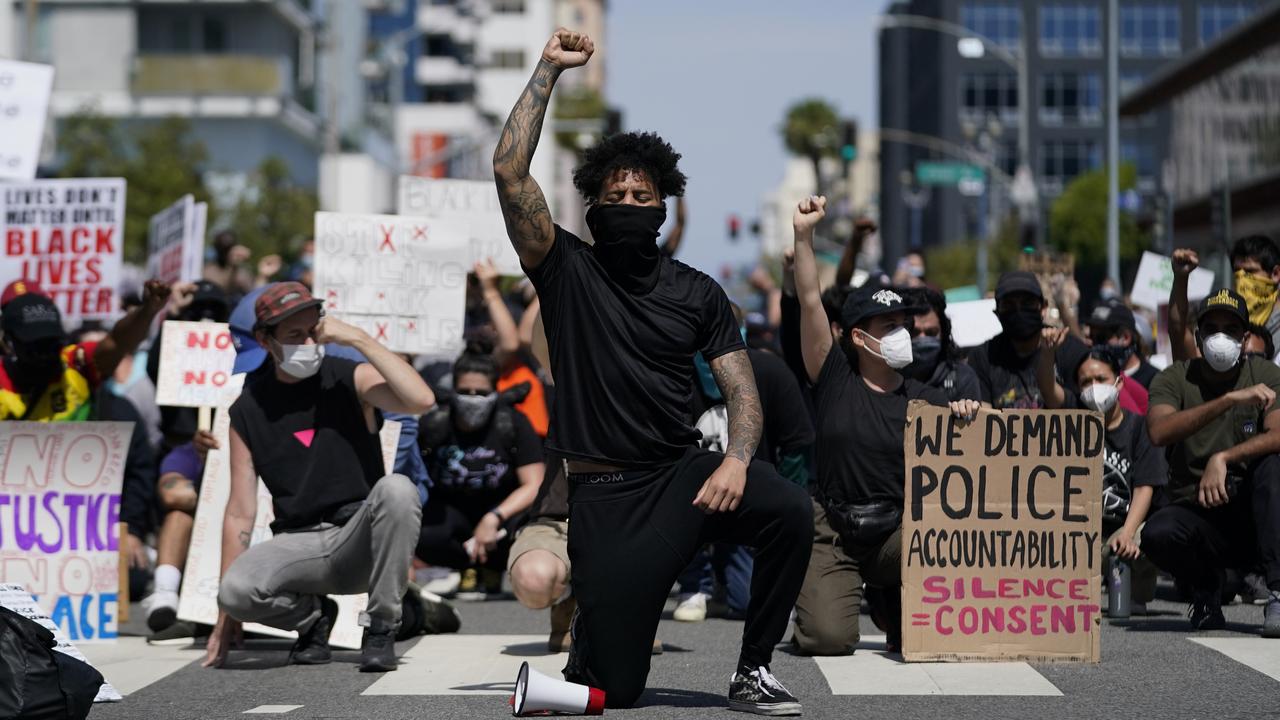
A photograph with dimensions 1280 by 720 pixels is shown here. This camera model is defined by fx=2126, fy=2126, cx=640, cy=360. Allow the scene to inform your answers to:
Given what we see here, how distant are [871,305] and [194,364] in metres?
4.17

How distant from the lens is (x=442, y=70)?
107938mm

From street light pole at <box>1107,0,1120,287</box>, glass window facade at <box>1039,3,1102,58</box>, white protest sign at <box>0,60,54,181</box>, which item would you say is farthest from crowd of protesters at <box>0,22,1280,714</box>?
glass window facade at <box>1039,3,1102,58</box>

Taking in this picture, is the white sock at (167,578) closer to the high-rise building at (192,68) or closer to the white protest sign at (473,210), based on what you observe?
the white protest sign at (473,210)

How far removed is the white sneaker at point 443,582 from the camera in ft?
43.3

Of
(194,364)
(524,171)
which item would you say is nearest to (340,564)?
(524,171)

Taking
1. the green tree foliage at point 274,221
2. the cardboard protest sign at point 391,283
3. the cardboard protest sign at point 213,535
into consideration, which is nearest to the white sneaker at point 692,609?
the cardboard protest sign at point 213,535

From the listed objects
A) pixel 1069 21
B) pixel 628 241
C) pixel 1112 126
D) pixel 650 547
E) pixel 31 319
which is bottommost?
pixel 650 547

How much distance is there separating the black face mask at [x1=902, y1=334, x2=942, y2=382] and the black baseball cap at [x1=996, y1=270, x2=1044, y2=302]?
0.70 m

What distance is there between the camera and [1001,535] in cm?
948

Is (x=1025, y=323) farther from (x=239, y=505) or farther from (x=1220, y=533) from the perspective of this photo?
(x=239, y=505)

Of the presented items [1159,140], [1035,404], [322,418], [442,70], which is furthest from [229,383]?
[442,70]

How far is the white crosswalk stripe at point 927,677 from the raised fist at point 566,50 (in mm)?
2737

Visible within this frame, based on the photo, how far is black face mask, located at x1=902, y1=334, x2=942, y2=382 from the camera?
1062 cm

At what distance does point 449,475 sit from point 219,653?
120 inches
